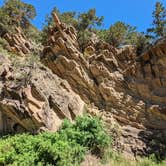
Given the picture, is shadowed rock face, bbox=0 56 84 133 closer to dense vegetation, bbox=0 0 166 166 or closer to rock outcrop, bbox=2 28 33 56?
dense vegetation, bbox=0 0 166 166

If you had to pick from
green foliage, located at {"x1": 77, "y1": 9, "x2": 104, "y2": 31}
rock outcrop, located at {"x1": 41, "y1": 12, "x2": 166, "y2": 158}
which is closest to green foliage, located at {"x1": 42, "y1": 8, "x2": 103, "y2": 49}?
green foliage, located at {"x1": 77, "y1": 9, "x2": 104, "y2": 31}

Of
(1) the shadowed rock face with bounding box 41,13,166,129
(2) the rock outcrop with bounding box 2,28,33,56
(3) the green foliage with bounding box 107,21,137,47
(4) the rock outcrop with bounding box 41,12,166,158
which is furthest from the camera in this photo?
(2) the rock outcrop with bounding box 2,28,33,56

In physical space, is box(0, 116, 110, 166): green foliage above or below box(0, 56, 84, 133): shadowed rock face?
below

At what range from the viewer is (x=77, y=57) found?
49.5ft

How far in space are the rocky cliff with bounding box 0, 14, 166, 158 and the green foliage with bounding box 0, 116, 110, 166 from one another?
43.1 inches

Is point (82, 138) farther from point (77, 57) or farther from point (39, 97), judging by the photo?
point (77, 57)

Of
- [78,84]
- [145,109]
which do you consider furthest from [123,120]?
[78,84]

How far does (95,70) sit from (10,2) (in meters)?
11.7

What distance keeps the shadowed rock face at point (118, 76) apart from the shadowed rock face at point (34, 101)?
0.92 m

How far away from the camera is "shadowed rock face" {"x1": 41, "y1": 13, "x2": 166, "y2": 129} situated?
13.6 m

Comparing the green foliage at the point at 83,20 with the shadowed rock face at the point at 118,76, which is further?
the green foliage at the point at 83,20

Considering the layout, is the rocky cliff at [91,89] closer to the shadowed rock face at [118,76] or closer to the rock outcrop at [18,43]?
the shadowed rock face at [118,76]

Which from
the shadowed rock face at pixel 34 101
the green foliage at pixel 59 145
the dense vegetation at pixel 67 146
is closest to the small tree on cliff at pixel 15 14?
the shadowed rock face at pixel 34 101

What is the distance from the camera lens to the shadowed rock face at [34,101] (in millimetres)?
12047
